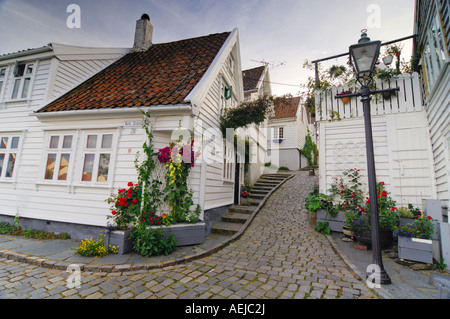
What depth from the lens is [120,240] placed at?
192 inches

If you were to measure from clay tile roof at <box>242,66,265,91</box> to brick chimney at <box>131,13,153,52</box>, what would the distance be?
6247mm

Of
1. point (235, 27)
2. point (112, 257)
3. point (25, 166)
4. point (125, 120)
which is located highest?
point (235, 27)

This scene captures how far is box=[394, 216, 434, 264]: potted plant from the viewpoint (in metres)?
4.16

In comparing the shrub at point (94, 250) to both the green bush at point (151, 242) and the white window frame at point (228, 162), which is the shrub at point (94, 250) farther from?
the white window frame at point (228, 162)

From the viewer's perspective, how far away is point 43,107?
673cm

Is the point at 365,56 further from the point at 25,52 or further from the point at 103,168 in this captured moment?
the point at 25,52

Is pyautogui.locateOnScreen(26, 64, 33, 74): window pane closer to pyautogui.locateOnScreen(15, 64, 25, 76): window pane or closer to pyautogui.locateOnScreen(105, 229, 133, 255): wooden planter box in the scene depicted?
pyautogui.locateOnScreen(15, 64, 25, 76): window pane

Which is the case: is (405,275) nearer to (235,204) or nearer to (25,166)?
(235,204)

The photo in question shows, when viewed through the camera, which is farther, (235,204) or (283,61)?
(283,61)

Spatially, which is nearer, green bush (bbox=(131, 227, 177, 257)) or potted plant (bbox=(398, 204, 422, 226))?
green bush (bbox=(131, 227, 177, 257))

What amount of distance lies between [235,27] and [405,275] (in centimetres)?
1010

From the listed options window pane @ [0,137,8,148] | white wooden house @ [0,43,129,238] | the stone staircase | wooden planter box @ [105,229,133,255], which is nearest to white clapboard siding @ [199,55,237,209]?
the stone staircase

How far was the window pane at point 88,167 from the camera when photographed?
6.10 meters

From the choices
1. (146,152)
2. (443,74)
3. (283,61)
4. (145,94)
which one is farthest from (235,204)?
(283,61)
